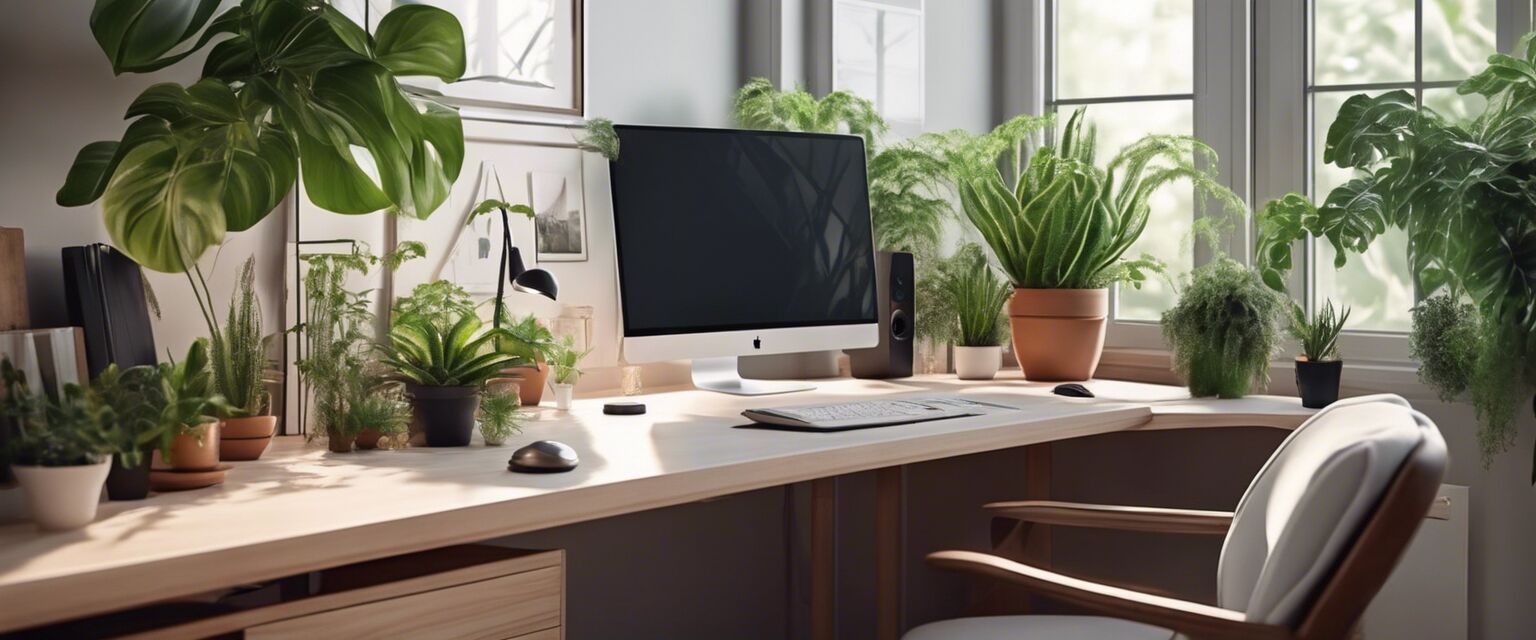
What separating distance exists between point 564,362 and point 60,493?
46.1 inches

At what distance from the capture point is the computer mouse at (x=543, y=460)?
1804 mm

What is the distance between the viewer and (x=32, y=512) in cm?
144

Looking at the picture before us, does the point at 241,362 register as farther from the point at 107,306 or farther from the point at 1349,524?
the point at 1349,524

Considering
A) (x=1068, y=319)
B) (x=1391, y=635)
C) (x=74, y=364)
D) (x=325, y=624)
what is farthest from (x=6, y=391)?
(x=1391, y=635)

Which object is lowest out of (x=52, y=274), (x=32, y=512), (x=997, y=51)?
(x=32, y=512)

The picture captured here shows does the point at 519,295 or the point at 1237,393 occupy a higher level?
the point at 519,295

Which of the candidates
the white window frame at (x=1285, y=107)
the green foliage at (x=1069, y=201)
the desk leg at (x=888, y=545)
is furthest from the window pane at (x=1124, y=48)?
the desk leg at (x=888, y=545)

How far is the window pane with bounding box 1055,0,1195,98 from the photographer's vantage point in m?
3.50

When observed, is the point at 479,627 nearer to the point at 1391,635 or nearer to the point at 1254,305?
the point at 1254,305

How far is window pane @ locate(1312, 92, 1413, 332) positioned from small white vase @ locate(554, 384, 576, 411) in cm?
187

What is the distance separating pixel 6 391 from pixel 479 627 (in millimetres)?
612

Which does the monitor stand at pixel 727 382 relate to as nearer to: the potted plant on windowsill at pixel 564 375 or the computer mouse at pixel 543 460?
the potted plant on windowsill at pixel 564 375

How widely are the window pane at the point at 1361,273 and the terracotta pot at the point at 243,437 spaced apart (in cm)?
247

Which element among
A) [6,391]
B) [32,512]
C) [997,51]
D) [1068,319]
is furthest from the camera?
[997,51]
